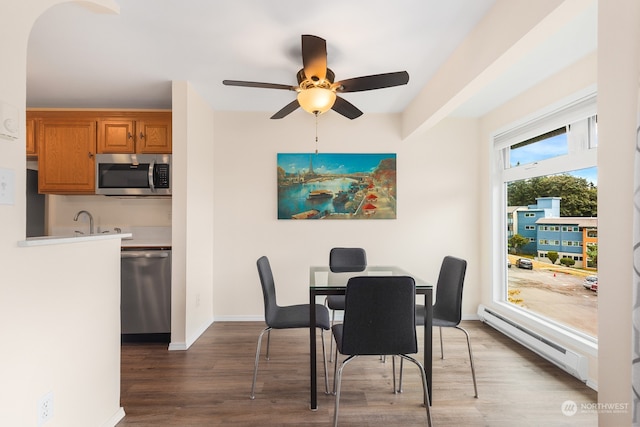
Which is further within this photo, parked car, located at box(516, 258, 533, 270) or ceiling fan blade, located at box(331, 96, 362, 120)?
parked car, located at box(516, 258, 533, 270)

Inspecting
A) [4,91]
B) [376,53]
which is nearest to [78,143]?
[4,91]

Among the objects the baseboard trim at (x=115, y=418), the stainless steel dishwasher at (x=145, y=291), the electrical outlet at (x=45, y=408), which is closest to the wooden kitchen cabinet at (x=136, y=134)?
the stainless steel dishwasher at (x=145, y=291)

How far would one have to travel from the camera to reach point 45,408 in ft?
4.86

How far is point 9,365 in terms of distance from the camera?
131 centimetres

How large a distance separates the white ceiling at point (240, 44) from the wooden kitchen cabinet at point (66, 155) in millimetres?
326

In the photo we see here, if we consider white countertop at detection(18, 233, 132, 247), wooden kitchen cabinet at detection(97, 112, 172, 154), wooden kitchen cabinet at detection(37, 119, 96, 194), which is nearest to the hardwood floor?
white countertop at detection(18, 233, 132, 247)

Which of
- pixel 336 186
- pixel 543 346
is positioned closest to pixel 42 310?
pixel 336 186

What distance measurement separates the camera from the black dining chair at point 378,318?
5.81ft

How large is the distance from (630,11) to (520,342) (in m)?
2.88

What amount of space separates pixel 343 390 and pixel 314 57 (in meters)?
2.27

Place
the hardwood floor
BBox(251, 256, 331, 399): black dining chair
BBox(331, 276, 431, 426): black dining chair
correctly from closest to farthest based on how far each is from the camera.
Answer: BBox(331, 276, 431, 426): black dining chair < the hardwood floor < BBox(251, 256, 331, 399): black dining chair

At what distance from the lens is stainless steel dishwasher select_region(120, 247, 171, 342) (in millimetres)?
3256

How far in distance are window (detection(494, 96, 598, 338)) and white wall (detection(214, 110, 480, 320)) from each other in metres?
0.50

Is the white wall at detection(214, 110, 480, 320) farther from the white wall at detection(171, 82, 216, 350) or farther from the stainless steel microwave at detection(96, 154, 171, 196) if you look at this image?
the stainless steel microwave at detection(96, 154, 171, 196)
